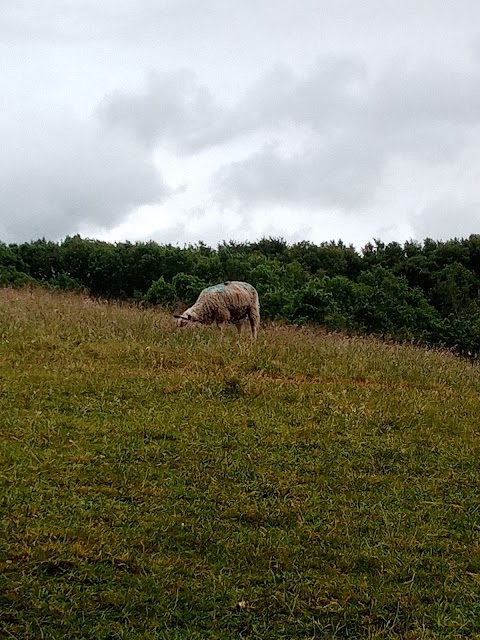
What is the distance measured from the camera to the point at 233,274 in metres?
27.1

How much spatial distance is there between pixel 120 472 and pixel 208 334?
6.97 metres

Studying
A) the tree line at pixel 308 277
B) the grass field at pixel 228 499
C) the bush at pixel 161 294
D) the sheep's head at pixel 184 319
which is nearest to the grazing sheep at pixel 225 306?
the sheep's head at pixel 184 319

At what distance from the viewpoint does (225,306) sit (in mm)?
15570

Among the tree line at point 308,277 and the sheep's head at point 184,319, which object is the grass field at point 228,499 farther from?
the tree line at point 308,277

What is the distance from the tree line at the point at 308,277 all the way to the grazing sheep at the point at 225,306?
516 centimetres

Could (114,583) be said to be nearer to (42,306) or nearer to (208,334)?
(208,334)

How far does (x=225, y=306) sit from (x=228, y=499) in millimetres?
9446

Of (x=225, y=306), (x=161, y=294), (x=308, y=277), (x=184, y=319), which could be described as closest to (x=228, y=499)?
(x=184, y=319)

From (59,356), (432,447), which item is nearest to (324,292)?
(59,356)

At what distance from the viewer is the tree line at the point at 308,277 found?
23.4 metres

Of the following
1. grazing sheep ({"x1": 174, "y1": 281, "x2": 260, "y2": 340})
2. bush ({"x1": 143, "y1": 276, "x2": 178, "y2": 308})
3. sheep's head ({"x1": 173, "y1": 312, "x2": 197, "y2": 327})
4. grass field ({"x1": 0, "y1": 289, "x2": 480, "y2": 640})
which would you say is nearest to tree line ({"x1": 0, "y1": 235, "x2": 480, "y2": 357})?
bush ({"x1": 143, "y1": 276, "x2": 178, "y2": 308})

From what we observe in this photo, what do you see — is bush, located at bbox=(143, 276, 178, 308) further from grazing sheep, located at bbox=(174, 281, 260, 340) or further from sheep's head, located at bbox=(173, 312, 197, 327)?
sheep's head, located at bbox=(173, 312, 197, 327)

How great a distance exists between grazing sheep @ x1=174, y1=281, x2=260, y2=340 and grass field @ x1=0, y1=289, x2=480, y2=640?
4.16m

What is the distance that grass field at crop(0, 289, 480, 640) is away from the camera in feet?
15.6
